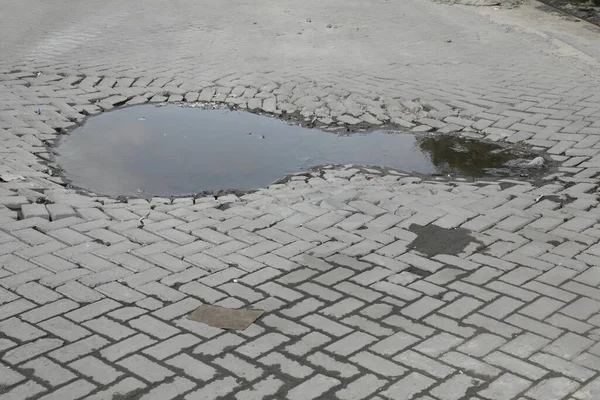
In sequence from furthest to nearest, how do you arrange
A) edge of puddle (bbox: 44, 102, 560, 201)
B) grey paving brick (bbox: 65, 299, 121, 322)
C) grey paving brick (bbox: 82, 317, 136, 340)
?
edge of puddle (bbox: 44, 102, 560, 201) → grey paving brick (bbox: 65, 299, 121, 322) → grey paving brick (bbox: 82, 317, 136, 340)

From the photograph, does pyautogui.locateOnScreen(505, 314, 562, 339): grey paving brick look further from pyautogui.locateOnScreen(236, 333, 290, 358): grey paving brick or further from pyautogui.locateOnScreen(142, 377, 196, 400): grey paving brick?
pyautogui.locateOnScreen(142, 377, 196, 400): grey paving brick

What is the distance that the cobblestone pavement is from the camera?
4.55 meters

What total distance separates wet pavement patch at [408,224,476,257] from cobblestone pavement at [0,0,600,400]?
23 millimetres

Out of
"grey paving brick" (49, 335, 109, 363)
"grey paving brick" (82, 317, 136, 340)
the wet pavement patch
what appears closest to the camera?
"grey paving brick" (49, 335, 109, 363)

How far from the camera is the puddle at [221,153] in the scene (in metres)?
7.50

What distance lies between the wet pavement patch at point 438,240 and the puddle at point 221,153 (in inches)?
57.8

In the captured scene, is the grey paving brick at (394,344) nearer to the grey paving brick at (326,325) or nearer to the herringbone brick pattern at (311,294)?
the herringbone brick pattern at (311,294)

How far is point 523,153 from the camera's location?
26.9ft

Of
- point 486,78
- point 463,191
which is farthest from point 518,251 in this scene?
point 486,78

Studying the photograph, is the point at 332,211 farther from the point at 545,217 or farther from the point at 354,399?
the point at 354,399

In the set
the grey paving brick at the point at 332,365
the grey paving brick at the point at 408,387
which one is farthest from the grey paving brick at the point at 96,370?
the grey paving brick at the point at 408,387

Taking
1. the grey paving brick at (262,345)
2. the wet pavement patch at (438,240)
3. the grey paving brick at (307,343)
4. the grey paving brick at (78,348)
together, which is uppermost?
the wet pavement patch at (438,240)

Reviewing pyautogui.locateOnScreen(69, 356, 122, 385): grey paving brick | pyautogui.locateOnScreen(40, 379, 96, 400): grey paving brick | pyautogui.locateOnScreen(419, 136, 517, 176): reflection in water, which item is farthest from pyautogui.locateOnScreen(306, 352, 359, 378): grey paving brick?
pyautogui.locateOnScreen(419, 136, 517, 176): reflection in water

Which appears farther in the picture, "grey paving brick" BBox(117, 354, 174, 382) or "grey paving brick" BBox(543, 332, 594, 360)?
"grey paving brick" BBox(543, 332, 594, 360)
